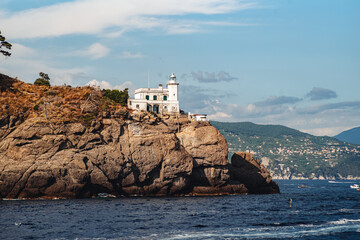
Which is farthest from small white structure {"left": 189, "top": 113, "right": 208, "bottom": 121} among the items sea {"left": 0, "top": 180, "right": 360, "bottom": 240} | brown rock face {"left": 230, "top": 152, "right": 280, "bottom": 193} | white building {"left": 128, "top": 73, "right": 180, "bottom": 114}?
sea {"left": 0, "top": 180, "right": 360, "bottom": 240}

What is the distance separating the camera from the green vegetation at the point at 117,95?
321ft

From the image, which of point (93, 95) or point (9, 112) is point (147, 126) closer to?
point (93, 95)

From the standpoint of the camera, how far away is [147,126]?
88.1m

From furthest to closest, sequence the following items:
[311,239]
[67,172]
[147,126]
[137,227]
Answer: [147,126]
[67,172]
[137,227]
[311,239]

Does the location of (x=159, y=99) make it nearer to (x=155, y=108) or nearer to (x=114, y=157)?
(x=155, y=108)

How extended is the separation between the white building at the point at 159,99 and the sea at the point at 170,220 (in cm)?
2638

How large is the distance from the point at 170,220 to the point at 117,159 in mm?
27517

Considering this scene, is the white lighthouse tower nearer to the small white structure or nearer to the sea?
the small white structure

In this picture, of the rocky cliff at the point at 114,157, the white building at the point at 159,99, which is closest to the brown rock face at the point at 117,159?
the rocky cliff at the point at 114,157

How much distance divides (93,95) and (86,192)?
805 inches

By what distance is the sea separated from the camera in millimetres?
46875

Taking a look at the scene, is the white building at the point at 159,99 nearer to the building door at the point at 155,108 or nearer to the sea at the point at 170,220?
the building door at the point at 155,108

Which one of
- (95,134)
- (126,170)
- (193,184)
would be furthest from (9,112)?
(193,184)

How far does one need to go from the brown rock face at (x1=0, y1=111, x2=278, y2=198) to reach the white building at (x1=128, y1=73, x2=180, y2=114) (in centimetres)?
756
